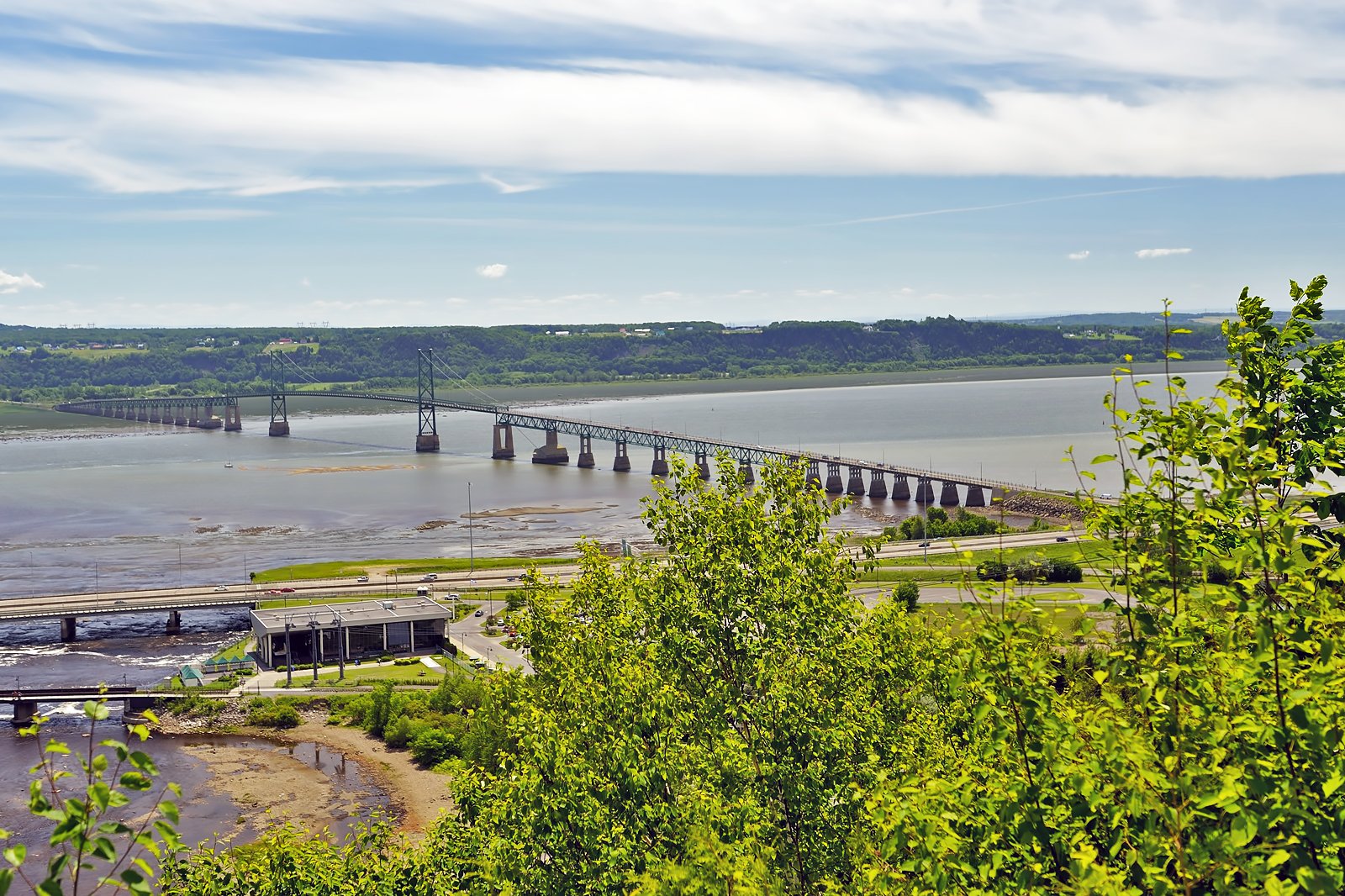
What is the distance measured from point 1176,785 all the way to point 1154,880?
1.78 feet

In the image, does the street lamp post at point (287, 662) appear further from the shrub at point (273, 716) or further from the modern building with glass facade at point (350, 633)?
the shrub at point (273, 716)

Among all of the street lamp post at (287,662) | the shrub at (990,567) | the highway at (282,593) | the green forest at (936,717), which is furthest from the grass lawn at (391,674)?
the shrub at (990,567)

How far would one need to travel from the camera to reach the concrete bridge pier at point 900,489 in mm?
112500

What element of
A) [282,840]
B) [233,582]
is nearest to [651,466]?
[233,582]

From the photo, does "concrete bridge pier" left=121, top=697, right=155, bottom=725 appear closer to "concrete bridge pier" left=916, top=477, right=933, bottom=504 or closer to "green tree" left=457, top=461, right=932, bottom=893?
"green tree" left=457, top=461, right=932, bottom=893

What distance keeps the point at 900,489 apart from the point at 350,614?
65.4m

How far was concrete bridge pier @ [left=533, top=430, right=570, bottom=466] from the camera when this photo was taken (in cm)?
15075

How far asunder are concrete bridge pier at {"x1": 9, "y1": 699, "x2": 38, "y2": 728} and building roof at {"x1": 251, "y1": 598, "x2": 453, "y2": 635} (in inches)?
397

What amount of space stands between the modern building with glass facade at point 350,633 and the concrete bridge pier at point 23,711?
1006 cm

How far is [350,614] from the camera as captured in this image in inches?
2331

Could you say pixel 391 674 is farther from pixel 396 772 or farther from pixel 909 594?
pixel 909 594

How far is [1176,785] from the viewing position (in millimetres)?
6855

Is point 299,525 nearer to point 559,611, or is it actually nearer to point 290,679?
point 290,679

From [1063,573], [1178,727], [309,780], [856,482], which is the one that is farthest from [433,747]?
[856,482]
